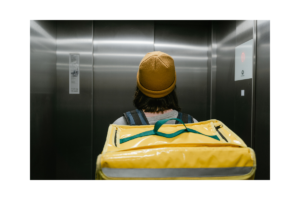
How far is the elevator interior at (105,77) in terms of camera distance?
2.40 meters

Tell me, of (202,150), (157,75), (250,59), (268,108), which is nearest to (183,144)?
(202,150)

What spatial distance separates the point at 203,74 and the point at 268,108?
1193 millimetres

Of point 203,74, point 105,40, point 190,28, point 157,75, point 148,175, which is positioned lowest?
point 148,175

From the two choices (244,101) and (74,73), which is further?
(74,73)

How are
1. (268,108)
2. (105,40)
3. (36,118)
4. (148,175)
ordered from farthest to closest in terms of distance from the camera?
(105,40), (36,118), (268,108), (148,175)

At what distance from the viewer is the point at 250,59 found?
1915 millimetres

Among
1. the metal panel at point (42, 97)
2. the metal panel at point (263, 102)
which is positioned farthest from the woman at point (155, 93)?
the metal panel at point (42, 97)

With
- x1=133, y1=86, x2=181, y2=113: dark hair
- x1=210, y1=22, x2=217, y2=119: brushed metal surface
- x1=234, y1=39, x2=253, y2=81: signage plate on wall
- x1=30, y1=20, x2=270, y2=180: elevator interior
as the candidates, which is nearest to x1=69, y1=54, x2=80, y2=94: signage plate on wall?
x1=30, y1=20, x2=270, y2=180: elevator interior

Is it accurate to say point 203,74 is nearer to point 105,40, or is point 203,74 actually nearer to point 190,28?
point 190,28

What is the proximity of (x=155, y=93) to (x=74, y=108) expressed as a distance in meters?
1.82

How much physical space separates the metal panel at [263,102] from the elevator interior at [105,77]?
0.43m

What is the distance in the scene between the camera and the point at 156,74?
108 centimetres

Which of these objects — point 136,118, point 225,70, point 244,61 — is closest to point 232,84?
point 225,70

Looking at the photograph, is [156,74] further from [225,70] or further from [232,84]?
[225,70]
